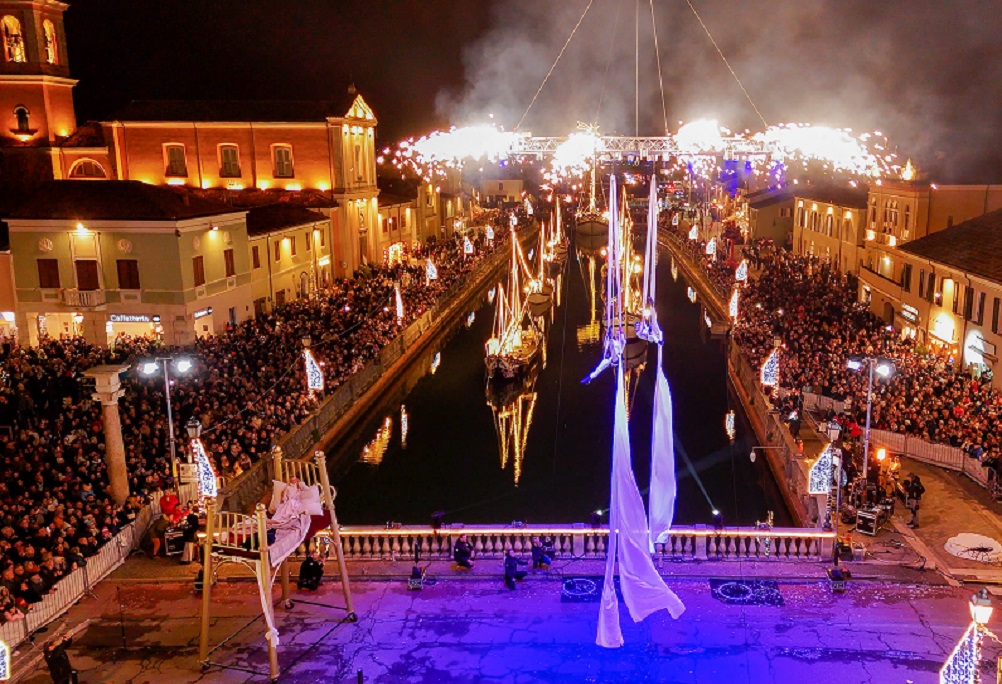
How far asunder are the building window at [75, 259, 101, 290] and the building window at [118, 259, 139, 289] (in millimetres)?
1113

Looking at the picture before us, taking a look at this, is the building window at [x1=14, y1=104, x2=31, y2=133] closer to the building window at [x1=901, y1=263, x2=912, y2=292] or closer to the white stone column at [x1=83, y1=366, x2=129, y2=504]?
the white stone column at [x1=83, y1=366, x2=129, y2=504]

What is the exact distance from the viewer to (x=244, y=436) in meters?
27.3

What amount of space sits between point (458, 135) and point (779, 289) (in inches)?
982

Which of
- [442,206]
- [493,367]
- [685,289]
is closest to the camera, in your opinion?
[493,367]

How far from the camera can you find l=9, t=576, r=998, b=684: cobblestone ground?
15.4 metres

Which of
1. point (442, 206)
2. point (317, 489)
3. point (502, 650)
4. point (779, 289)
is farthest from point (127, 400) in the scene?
point (442, 206)

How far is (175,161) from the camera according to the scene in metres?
63.4

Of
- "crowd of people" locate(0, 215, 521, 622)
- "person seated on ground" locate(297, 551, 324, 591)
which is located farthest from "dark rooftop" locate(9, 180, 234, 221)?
"person seated on ground" locate(297, 551, 324, 591)

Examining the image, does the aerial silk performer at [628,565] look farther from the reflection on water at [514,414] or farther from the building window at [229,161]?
the building window at [229,161]

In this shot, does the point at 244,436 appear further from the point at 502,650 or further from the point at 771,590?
the point at 771,590

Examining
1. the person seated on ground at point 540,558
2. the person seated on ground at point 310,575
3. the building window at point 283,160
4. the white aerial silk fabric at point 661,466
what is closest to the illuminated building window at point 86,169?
the building window at point 283,160

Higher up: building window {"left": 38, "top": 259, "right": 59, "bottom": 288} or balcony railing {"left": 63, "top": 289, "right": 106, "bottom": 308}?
building window {"left": 38, "top": 259, "right": 59, "bottom": 288}

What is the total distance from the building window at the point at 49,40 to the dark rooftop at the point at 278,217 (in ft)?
53.7

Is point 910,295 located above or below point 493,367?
above
